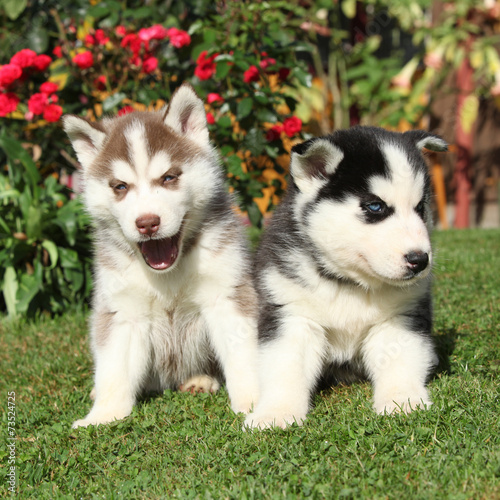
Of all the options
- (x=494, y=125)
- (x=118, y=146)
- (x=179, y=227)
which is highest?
(x=118, y=146)

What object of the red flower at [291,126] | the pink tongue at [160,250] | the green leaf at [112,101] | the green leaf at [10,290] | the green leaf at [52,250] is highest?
the green leaf at [112,101]

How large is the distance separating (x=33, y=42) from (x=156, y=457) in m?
4.36

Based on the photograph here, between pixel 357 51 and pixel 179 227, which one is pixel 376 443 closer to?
pixel 179 227

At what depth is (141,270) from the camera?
3273 millimetres

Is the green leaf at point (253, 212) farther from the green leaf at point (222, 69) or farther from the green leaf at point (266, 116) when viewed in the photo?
the green leaf at point (222, 69)

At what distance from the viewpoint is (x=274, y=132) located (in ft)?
16.6

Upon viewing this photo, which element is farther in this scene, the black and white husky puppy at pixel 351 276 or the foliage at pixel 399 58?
the foliage at pixel 399 58

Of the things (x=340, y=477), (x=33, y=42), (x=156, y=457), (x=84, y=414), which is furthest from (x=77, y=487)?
(x=33, y=42)

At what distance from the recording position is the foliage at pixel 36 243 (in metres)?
4.97

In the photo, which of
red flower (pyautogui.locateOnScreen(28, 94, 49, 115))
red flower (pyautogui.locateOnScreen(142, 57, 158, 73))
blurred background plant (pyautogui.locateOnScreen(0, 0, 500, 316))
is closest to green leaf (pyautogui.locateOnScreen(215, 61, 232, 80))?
blurred background plant (pyautogui.locateOnScreen(0, 0, 500, 316))

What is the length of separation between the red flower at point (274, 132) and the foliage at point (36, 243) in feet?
5.64

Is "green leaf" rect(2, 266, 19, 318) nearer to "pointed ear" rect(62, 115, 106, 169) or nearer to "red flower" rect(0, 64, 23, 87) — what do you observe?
"red flower" rect(0, 64, 23, 87)

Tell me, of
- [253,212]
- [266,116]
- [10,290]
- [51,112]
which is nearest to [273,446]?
[253,212]

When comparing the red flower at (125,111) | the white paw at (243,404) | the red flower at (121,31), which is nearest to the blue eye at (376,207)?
the white paw at (243,404)
